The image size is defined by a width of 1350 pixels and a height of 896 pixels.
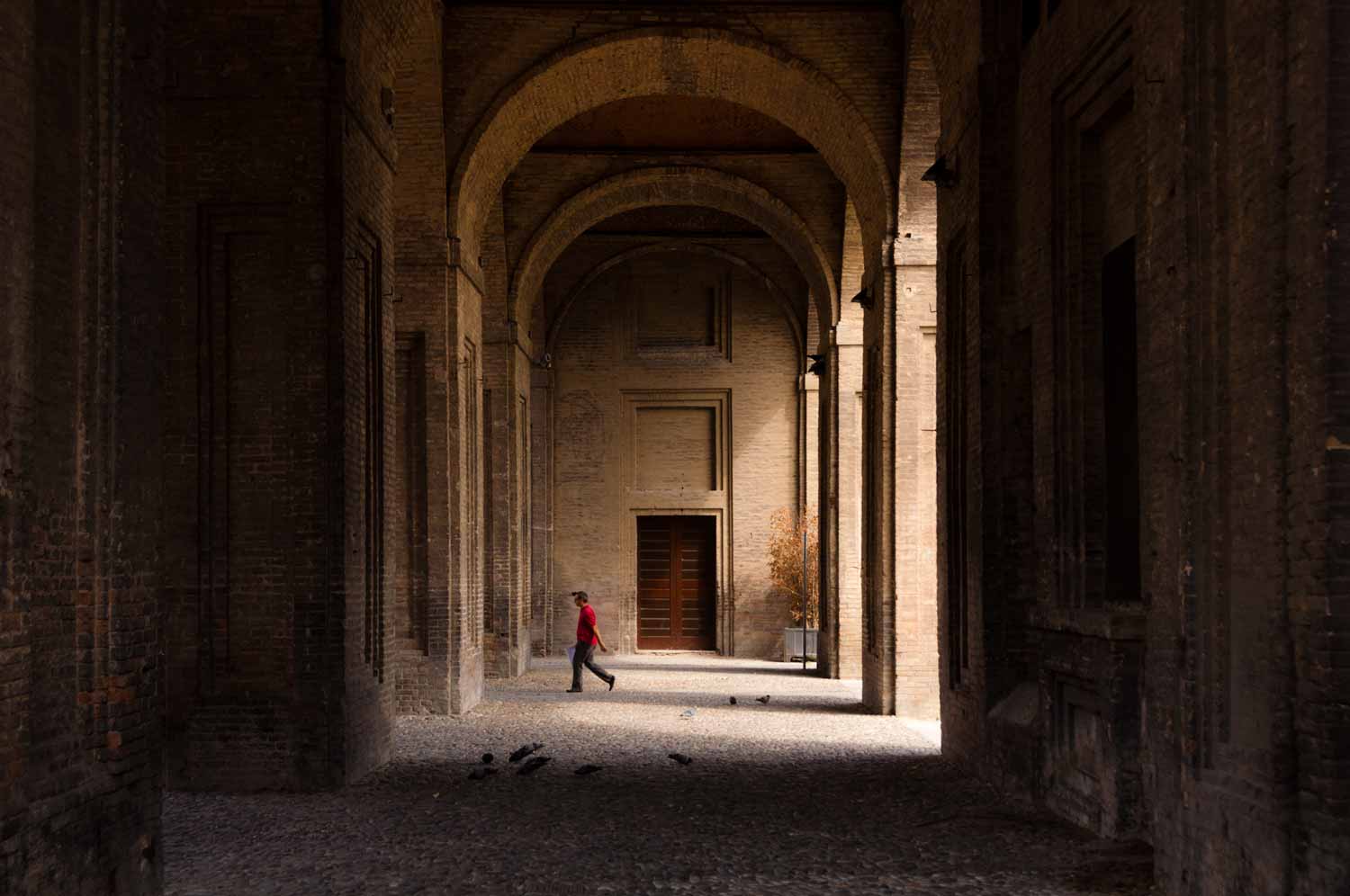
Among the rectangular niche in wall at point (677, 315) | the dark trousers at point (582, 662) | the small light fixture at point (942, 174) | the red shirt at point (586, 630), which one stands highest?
the rectangular niche in wall at point (677, 315)

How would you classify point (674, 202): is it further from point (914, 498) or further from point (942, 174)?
point (942, 174)

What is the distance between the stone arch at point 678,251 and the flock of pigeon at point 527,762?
15756mm

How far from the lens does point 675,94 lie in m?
18.3

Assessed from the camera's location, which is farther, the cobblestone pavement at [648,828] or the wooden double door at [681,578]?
the wooden double door at [681,578]

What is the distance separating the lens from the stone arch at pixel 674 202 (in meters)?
21.9

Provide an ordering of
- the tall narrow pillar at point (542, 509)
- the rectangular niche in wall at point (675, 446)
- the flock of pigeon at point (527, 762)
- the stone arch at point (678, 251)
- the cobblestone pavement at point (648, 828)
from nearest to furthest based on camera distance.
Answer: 1. the cobblestone pavement at point (648, 828)
2. the flock of pigeon at point (527, 762)
3. the stone arch at point (678, 251)
4. the tall narrow pillar at point (542, 509)
5. the rectangular niche in wall at point (675, 446)

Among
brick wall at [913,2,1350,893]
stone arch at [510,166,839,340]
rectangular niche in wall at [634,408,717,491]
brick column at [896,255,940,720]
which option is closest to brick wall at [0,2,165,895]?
brick wall at [913,2,1350,893]

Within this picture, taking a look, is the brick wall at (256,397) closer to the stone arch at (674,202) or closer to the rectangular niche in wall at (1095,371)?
the rectangular niche in wall at (1095,371)

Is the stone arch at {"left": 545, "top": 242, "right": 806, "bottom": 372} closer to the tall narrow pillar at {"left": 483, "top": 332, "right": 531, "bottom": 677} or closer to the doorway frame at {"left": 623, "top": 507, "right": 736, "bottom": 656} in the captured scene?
the doorway frame at {"left": 623, "top": 507, "right": 736, "bottom": 656}

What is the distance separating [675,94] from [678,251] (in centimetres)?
1008

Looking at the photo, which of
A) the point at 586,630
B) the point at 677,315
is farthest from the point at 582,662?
the point at 677,315

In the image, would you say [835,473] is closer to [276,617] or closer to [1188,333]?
[276,617]

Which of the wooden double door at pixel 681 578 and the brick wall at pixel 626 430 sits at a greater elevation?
the brick wall at pixel 626 430

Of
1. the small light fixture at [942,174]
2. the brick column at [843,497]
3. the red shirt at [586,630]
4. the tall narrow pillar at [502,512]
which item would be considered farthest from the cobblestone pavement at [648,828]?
the tall narrow pillar at [502,512]
